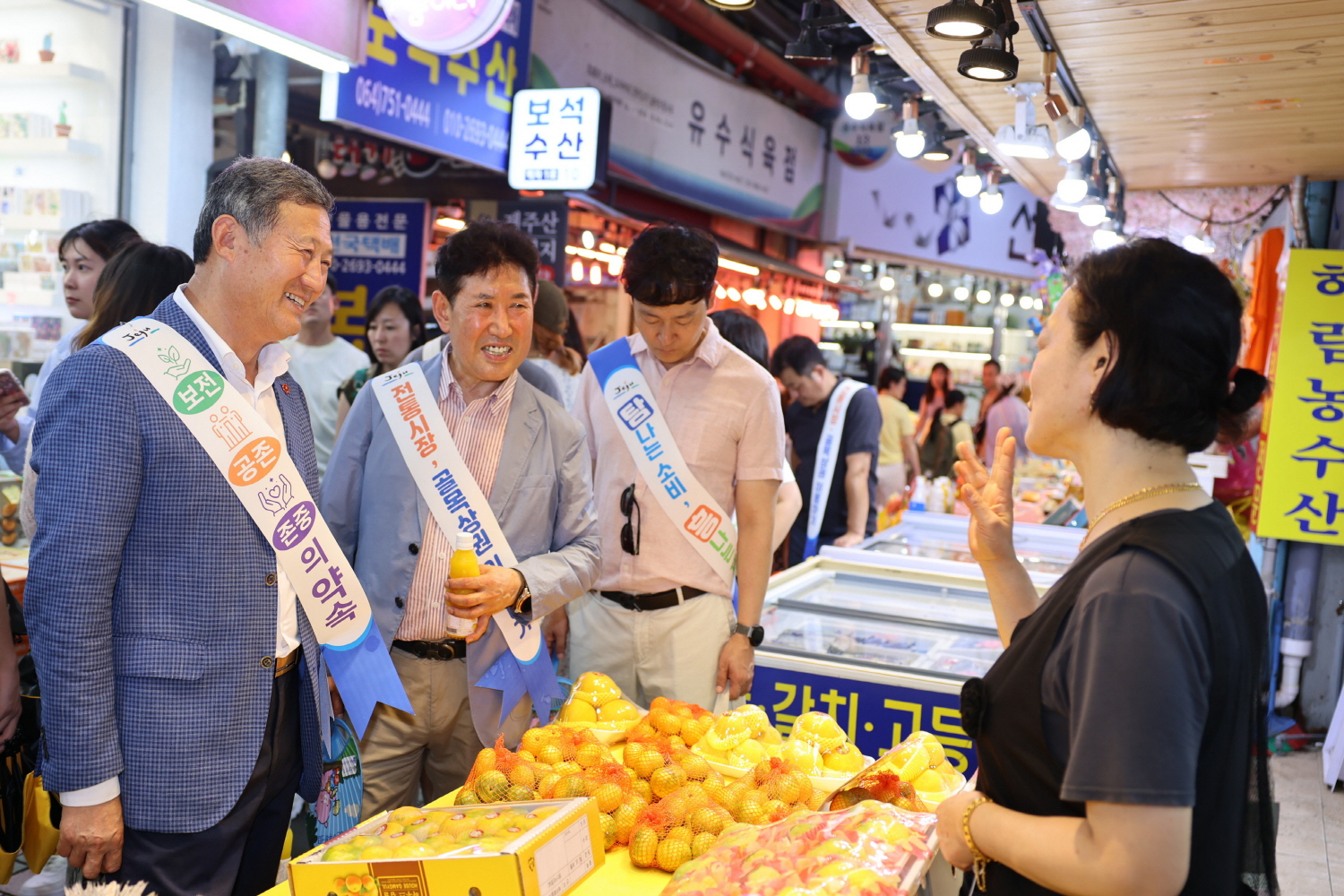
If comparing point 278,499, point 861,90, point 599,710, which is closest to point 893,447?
point 861,90

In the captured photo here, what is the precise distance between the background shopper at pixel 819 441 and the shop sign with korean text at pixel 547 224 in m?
2.95

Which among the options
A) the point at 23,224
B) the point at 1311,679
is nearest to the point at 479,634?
the point at 23,224

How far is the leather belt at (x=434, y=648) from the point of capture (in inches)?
97.4

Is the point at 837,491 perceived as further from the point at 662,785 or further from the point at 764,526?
the point at 662,785

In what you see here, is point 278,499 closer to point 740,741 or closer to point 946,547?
point 740,741

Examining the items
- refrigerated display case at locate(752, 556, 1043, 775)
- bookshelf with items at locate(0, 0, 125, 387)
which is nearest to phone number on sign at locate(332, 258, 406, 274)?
bookshelf with items at locate(0, 0, 125, 387)

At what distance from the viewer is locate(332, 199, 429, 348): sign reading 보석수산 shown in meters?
8.12

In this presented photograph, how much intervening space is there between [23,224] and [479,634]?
4.44 meters

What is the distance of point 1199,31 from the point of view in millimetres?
3732

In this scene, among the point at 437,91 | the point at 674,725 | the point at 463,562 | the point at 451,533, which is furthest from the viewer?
the point at 437,91

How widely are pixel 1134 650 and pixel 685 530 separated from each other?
1.85m

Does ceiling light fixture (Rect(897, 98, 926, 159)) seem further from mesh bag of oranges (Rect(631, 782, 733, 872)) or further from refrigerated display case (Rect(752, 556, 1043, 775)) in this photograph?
mesh bag of oranges (Rect(631, 782, 733, 872))

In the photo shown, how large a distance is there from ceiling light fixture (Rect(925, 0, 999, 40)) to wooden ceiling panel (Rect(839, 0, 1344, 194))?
1.34 feet

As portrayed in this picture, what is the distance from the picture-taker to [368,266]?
8203 millimetres
